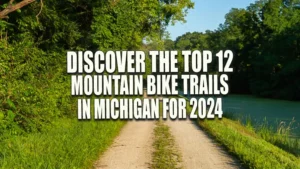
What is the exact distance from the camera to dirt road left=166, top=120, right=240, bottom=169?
8.32 m

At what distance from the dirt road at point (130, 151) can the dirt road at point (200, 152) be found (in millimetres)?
790

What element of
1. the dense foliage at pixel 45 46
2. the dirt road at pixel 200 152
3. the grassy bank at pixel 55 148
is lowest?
the dirt road at pixel 200 152

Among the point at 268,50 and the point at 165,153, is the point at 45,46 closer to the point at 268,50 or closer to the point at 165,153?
the point at 165,153

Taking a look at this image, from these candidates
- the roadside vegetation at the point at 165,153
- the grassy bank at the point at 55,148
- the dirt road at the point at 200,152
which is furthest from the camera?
the dirt road at the point at 200,152

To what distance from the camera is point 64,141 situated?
29.1ft

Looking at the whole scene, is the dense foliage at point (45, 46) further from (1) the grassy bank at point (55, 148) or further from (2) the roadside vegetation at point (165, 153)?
(2) the roadside vegetation at point (165, 153)

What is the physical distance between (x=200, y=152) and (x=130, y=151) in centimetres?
162

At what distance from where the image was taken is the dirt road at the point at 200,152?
8.32m

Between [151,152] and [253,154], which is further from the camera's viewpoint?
[151,152]

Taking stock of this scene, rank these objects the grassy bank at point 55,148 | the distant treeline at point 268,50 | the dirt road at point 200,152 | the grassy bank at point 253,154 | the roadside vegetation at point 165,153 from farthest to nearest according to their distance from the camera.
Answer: the distant treeline at point 268,50
the dirt road at point 200,152
the roadside vegetation at point 165,153
the grassy bank at point 253,154
the grassy bank at point 55,148

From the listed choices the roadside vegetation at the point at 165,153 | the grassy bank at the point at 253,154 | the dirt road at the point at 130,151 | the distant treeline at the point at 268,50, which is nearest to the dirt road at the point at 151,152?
the dirt road at the point at 130,151

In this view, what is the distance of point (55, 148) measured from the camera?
8.09 meters

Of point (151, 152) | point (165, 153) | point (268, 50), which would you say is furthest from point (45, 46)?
point (268, 50)

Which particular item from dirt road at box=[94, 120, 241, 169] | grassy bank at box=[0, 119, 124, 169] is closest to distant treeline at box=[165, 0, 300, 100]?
dirt road at box=[94, 120, 241, 169]
